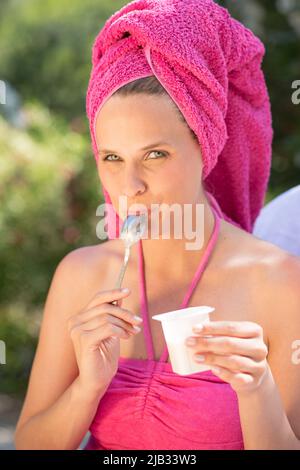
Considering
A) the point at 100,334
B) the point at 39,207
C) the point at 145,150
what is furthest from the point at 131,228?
the point at 39,207

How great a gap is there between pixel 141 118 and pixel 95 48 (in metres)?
0.32

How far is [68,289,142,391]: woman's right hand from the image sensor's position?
192 centimetres

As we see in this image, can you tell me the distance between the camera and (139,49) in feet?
7.12

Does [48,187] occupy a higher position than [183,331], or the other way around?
[48,187]

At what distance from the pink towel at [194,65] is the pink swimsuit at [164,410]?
515 mm

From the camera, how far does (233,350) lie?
178 centimetres

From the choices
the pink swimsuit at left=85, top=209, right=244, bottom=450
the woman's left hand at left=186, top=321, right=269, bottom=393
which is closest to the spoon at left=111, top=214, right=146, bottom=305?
the pink swimsuit at left=85, top=209, right=244, bottom=450

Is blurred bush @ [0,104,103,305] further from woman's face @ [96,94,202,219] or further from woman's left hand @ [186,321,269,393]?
woman's left hand @ [186,321,269,393]

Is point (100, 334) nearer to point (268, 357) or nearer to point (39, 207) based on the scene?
point (268, 357)

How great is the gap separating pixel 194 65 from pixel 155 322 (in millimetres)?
707

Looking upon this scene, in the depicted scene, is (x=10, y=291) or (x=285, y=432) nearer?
(x=285, y=432)

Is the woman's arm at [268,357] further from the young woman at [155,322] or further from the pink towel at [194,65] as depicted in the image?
the pink towel at [194,65]
